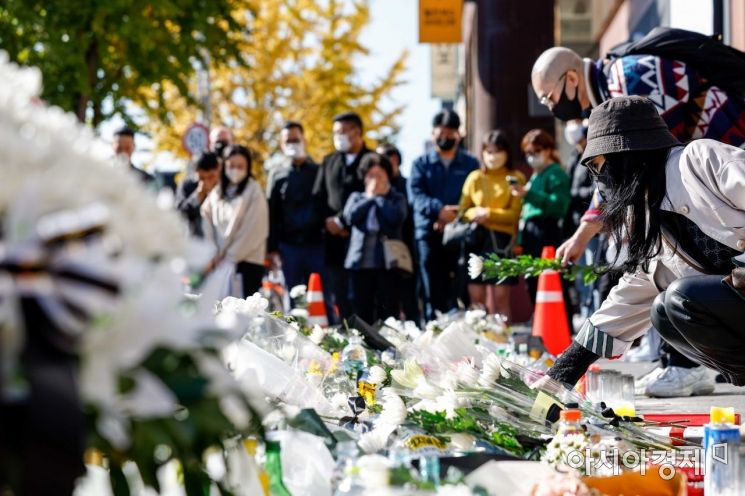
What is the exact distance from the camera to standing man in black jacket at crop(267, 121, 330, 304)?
1079 cm

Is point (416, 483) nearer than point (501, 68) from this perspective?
Yes

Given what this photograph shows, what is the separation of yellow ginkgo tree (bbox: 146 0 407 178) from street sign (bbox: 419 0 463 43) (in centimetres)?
893

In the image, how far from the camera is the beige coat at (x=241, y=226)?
407 inches

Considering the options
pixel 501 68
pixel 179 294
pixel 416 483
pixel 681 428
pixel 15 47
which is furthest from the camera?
pixel 15 47

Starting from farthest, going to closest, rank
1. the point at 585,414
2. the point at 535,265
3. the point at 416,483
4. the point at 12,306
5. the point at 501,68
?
the point at 501,68 < the point at 535,265 < the point at 585,414 < the point at 416,483 < the point at 12,306

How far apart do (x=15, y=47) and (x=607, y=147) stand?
16752 millimetres

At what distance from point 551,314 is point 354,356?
388cm

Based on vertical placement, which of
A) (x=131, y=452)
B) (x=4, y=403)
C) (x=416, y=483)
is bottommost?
(x=416, y=483)

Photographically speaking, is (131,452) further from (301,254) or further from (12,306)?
(301,254)

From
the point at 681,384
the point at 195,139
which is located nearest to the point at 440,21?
→ the point at 195,139

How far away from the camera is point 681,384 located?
675 cm

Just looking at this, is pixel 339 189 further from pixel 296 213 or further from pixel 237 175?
pixel 237 175

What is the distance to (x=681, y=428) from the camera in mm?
4910

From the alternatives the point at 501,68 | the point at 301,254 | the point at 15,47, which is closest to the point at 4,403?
the point at 301,254
